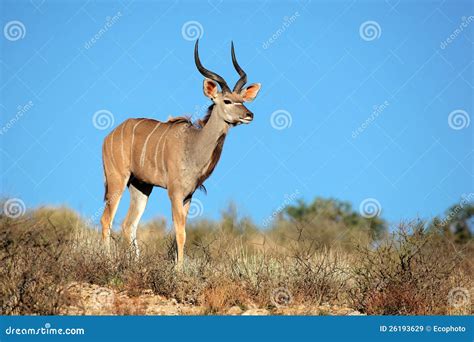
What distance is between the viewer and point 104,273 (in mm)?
9547

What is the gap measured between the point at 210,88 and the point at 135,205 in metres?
2.02

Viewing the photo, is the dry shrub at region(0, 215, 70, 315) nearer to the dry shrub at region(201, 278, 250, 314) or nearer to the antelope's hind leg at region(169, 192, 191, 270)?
the dry shrub at region(201, 278, 250, 314)

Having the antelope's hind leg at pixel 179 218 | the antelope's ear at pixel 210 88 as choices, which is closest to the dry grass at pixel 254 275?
the antelope's hind leg at pixel 179 218

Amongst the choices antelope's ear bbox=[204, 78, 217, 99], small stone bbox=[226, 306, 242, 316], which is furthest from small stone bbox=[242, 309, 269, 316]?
antelope's ear bbox=[204, 78, 217, 99]

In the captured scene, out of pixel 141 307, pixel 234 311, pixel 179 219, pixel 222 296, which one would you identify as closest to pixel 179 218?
pixel 179 219

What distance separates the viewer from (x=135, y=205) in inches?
478

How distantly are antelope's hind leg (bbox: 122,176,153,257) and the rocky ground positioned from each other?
2728mm

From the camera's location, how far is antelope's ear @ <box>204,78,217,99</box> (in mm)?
11461

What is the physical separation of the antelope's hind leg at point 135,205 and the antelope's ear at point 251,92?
6.19 feet

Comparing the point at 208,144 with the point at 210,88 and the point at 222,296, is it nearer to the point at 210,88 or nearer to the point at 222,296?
the point at 210,88

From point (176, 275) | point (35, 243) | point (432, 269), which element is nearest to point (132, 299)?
point (176, 275)

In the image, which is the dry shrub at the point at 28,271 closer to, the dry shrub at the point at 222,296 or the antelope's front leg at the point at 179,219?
the dry shrub at the point at 222,296

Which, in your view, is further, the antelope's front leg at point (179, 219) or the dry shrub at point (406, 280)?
the antelope's front leg at point (179, 219)

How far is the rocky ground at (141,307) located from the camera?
27.7 feet
